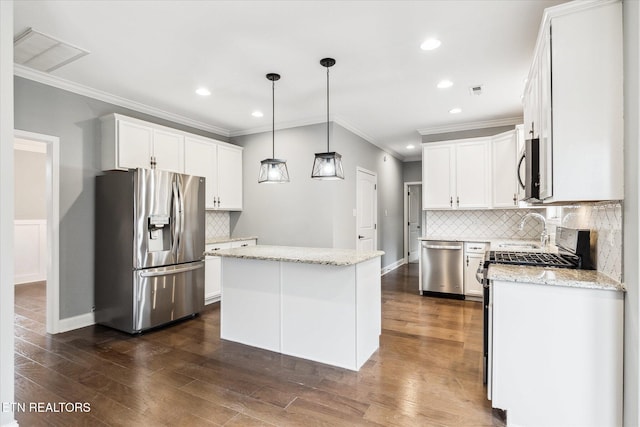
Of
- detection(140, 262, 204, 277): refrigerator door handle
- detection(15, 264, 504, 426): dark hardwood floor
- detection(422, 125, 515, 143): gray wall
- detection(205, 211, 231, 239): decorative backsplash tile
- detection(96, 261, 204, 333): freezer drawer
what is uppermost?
detection(422, 125, 515, 143): gray wall

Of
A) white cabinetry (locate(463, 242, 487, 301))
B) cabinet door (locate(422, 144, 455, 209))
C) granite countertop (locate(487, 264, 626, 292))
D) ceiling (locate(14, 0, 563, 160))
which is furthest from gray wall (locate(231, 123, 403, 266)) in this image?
granite countertop (locate(487, 264, 626, 292))

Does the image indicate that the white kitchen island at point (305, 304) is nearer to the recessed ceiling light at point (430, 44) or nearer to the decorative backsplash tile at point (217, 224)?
the recessed ceiling light at point (430, 44)

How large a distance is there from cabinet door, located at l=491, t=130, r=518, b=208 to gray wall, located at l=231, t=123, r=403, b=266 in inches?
A: 82.2

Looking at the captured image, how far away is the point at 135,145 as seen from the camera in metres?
3.95

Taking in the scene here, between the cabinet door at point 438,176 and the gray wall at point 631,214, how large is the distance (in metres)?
3.56

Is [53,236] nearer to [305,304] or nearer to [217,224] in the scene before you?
[217,224]

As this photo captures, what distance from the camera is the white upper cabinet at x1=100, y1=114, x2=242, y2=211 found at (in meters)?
3.82

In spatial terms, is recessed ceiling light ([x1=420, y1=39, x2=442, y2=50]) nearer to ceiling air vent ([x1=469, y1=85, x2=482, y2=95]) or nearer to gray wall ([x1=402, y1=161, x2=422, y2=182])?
ceiling air vent ([x1=469, y1=85, x2=482, y2=95])

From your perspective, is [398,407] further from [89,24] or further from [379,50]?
[89,24]

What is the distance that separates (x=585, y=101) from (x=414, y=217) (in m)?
7.15

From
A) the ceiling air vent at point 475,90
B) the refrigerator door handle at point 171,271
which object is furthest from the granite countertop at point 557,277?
the refrigerator door handle at point 171,271

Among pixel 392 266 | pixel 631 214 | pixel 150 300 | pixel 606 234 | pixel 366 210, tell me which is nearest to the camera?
pixel 631 214

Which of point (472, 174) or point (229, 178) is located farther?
point (229, 178)

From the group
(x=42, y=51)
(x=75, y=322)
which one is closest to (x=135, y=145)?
(x=42, y=51)
